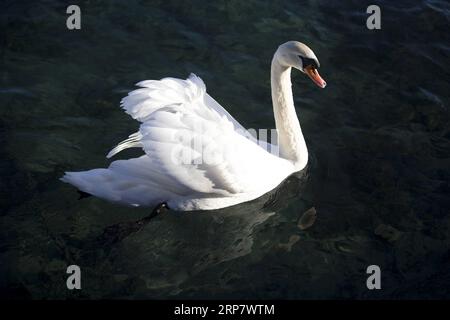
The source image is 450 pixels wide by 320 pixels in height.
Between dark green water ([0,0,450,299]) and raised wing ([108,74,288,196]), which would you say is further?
dark green water ([0,0,450,299])

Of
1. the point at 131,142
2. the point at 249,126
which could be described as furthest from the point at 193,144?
the point at 249,126

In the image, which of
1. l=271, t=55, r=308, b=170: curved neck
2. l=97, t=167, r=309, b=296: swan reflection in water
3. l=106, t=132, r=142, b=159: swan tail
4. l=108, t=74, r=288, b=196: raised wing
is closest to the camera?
l=108, t=74, r=288, b=196: raised wing

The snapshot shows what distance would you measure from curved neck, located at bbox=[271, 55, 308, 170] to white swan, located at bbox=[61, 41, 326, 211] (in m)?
0.04

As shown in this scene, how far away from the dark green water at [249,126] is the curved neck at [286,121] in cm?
40

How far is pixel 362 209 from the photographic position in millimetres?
8328

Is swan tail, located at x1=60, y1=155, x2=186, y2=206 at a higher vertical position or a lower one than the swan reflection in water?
higher

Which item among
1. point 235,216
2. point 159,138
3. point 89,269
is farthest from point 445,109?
point 89,269

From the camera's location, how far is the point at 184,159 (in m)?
7.24

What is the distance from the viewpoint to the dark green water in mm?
7340

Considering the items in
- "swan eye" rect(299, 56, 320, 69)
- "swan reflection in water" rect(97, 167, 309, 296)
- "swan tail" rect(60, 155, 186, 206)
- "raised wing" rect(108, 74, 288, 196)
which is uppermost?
"swan eye" rect(299, 56, 320, 69)

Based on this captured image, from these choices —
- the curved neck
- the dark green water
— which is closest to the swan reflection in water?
the dark green water

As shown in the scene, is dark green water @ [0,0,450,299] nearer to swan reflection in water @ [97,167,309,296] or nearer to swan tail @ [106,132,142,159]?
swan reflection in water @ [97,167,309,296]

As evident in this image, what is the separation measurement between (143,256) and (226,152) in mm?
1538
